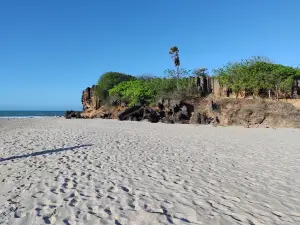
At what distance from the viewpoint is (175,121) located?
28891 mm

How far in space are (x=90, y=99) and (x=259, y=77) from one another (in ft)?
109

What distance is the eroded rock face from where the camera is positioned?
51.7 m

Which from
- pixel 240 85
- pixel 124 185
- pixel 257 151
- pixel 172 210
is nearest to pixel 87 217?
pixel 172 210

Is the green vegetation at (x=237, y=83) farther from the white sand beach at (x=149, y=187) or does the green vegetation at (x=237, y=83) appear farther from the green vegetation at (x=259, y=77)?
the white sand beach at (x=149, y=187)

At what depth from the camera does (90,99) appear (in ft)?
180

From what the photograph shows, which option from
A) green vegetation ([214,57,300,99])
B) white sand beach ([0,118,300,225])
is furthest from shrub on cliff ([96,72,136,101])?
white sand beach ([0,118,300,225])

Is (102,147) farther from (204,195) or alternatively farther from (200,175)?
(204,195)

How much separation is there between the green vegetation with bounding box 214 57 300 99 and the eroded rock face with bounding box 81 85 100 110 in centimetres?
2472

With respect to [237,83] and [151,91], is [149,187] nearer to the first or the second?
[237,83]

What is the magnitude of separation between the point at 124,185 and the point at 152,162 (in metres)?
2.71

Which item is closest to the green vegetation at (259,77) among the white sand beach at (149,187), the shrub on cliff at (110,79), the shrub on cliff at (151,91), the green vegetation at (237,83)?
the green vegetation at (237,83)

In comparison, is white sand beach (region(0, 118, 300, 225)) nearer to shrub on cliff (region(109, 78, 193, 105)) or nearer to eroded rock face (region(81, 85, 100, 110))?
shrub on cliff (region(109, 78, 193, 105))

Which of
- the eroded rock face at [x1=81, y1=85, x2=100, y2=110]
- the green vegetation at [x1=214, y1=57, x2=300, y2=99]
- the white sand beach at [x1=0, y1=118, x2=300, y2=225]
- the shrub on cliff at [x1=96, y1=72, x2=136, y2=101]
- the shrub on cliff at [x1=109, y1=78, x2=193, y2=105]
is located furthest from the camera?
the shrub on cliff at [x1=96, y1=72, x2=136, y2=101]

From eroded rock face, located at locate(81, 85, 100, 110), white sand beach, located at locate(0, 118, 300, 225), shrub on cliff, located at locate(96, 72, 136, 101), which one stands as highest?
shrub on cliff, located at locate(96, 72, 136, 101)
